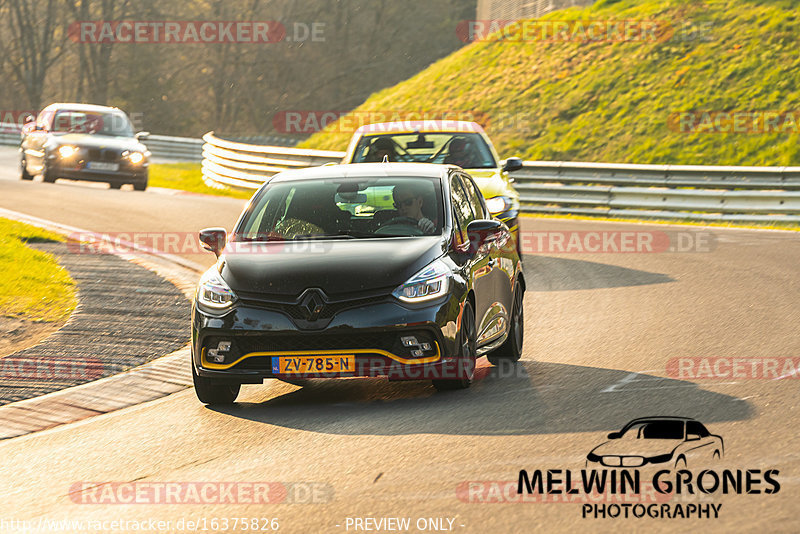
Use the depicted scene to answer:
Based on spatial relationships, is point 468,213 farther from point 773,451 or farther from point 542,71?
point 542,71

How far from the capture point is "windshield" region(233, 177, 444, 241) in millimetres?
8758

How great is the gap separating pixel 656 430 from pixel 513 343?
2.63m

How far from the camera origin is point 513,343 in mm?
9539

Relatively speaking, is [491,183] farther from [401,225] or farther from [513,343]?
[401,225]

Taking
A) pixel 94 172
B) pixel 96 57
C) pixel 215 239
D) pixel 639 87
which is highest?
pixel 639 87

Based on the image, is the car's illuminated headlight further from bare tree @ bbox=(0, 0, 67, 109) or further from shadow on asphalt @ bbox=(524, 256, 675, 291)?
bare tree @ bbox=(0, 0, 67, 109)

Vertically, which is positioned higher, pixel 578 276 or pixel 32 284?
pixel 32 284

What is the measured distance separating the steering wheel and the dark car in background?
19.0 metres

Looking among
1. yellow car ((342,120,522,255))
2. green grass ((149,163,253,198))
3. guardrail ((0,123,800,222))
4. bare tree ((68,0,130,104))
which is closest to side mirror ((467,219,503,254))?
yellow car ((342,120,522,255))

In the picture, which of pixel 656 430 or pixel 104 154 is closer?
pixel 656 430

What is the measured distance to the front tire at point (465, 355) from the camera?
26.8ft

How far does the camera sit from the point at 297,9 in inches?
2596

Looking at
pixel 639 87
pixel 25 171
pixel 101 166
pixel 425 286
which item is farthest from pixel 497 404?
pixel 639 87

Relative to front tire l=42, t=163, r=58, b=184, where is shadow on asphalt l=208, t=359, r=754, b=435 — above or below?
above
